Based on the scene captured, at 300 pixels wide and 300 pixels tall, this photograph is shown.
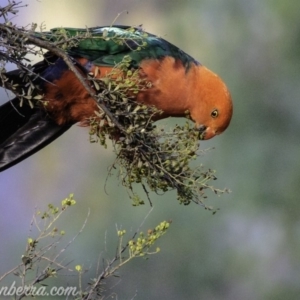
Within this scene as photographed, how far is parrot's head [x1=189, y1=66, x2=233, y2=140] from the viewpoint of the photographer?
2215 millimetres

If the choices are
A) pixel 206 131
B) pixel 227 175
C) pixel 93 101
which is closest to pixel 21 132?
pixel 93 101

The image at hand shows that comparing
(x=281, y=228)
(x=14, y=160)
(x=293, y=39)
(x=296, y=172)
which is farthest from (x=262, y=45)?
(x=14, y=160)

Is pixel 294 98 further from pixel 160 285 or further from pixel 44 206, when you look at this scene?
pixel 44 206

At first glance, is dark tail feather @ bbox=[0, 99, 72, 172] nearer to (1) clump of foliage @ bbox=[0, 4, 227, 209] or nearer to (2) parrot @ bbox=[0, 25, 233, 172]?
(2) parrot @ bbox=[0, 25, 233, 172]

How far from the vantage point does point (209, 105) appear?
7.28 ft

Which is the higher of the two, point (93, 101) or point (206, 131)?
point (93, 101)

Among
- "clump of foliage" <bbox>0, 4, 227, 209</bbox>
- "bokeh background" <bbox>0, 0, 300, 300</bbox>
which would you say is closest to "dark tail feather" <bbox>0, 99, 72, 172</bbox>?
"clump of foliage" <bbox>0, 4, 227, 209</bbox>

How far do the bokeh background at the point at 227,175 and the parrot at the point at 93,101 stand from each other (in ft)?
6.95

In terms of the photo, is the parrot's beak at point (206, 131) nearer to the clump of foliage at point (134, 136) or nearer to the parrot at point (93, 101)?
the parrot at point (93, 101)

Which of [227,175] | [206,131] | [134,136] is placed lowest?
[227,175]

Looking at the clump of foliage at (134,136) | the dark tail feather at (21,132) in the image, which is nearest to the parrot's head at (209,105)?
the clump of foliage at (134,136)

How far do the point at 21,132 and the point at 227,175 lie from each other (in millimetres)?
2850

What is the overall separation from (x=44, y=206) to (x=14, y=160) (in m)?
2.27

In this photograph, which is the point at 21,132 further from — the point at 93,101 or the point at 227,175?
the point at 227,175
